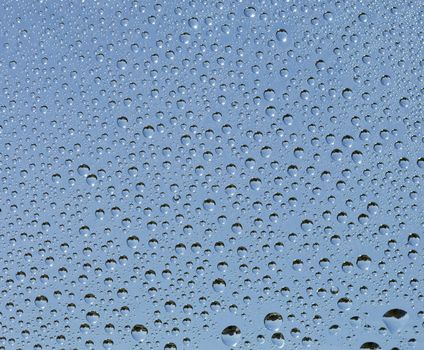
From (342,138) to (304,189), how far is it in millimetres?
140

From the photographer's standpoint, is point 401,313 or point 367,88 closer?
point 401,313

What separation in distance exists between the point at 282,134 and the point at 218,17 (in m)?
0.30

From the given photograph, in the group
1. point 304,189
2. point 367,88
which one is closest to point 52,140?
point 304,189

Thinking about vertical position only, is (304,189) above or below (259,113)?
below

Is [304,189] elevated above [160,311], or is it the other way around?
[304,189]

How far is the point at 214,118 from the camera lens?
152cm

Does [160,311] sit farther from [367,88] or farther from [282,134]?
[367,88]

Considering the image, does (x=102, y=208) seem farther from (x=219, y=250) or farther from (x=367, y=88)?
(x=367, y=88)

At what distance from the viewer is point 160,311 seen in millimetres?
1446

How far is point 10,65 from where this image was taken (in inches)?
62.4

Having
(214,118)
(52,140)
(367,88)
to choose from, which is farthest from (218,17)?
(52,140)

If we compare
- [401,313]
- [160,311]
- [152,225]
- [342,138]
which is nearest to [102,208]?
[152,225]

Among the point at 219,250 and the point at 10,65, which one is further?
the point at 10,65

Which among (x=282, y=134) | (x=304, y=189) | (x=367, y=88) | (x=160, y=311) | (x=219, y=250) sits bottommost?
(x=160, y=311)
